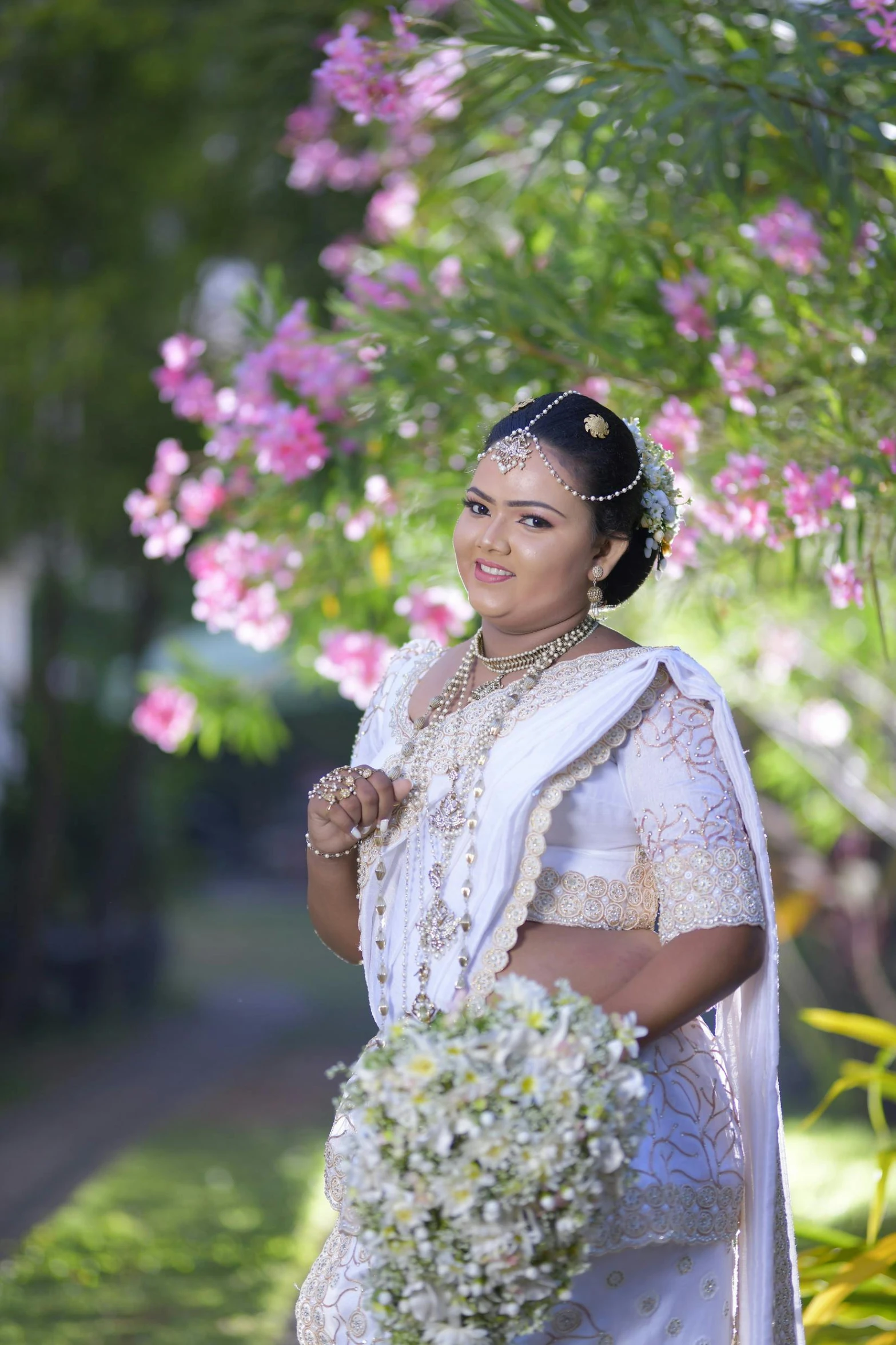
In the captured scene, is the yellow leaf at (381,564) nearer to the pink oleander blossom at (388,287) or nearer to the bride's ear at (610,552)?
the pink oleander blossom at (388,287)

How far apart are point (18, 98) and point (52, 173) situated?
1.33 feet

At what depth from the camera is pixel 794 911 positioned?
7.48 meters

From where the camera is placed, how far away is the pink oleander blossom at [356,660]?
3.97m

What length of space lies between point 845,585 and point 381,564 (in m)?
1.27

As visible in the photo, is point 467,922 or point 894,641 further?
point 894,641

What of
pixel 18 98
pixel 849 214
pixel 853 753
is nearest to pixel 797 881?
pixel 853 753

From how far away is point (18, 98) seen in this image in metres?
8.12

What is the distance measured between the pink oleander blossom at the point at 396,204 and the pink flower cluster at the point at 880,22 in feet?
8.38

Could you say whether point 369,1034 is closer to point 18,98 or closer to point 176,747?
point 176,747

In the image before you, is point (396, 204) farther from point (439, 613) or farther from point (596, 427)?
point (596, 427)

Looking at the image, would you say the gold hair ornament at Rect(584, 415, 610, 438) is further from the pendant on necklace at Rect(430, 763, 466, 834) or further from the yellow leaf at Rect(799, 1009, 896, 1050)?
the yellow leaf at Rect(799, 1009, 896, 1050)

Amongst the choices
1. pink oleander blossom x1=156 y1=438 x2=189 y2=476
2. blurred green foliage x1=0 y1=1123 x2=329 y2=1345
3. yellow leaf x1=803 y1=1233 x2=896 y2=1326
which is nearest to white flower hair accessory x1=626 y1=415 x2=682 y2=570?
yellow leaf x1=803 y1=1233 x2=896 y2=1326

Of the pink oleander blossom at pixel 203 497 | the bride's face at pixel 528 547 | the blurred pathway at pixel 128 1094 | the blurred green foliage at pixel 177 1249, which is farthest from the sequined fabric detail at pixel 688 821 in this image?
the blurred pathway at pixel 128 1094

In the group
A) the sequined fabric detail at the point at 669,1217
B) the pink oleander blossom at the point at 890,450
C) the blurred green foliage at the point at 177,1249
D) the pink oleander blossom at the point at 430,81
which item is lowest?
the blurred green foliage at the point at 177,1249
